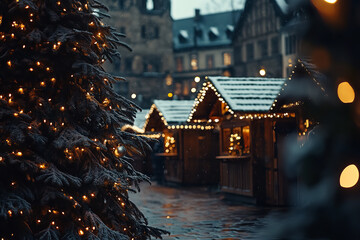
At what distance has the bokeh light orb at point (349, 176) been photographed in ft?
7.95

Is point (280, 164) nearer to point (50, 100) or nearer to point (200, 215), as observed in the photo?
point (200, 215)

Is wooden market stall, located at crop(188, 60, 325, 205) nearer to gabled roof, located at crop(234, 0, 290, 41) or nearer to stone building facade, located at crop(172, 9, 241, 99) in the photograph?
gabled roof, located at crop(234, 0, 290, 41)

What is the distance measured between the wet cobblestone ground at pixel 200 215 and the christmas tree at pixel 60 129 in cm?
264

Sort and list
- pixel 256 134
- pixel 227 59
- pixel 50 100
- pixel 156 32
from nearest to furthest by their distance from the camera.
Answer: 1. pixel 50 100
2. pixel 256 134
3. pixel 227 59
4. pixel 156 32

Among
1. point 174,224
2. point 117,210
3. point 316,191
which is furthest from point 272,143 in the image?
point 316,191

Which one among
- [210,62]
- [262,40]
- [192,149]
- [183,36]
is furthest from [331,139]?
[183,36]

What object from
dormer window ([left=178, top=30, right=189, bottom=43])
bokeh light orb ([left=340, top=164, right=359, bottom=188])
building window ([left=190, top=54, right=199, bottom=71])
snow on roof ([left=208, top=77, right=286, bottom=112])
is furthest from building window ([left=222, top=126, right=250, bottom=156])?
dormer window ([left=178, top=30, right=189, bottom=43])

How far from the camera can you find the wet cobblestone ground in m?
13.4

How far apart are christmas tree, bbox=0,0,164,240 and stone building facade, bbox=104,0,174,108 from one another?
70.1m

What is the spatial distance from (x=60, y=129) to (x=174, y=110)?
21131 millimetres

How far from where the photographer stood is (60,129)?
8734mm

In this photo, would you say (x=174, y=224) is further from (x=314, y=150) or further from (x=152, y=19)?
(x=152, y=19)

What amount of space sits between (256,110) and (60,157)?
10534 mm

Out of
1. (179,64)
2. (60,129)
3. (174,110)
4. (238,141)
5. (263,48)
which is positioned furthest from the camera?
(179,64)
